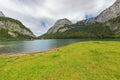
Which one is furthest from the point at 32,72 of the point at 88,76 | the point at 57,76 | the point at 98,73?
the point at 98,73

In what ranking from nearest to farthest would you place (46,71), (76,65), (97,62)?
1. (46,71)
2. (76,65)
3. (97,62)

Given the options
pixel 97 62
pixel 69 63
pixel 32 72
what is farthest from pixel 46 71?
pixel 97 62

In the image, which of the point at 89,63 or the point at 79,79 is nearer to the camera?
the point at 79,79

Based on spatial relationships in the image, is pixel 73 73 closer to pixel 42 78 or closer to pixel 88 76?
pixel 88 76

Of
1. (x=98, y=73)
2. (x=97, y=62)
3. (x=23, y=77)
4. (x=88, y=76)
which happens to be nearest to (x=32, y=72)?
(x=23, y=77)

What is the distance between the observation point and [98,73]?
2127cm

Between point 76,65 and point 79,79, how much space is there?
5826 millimetres

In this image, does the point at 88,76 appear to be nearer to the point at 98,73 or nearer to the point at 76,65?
the point at 98,73

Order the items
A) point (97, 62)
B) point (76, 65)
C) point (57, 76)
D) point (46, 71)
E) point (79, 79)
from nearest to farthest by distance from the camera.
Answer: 1. point (79, 79)
2. point (57, 76)
3. point (46, 71)
4. point (76, 65)
5. point (97, 62)

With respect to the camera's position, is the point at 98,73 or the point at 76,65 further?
the point at 76,65

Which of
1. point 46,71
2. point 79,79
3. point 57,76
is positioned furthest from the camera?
point 46,71

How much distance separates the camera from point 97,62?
26562 mm

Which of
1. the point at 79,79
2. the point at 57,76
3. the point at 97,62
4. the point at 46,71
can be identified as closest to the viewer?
the point at 79,79

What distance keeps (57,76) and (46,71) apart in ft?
8.72
